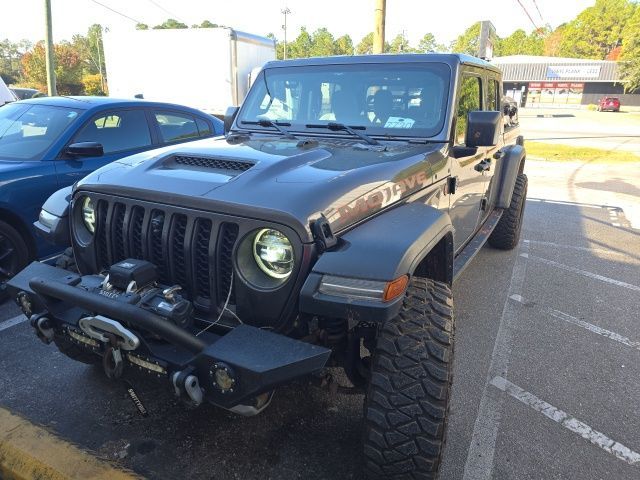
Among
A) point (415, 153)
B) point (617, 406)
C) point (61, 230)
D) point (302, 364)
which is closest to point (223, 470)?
point (302, 364)

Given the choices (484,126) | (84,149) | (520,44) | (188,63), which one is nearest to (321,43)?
(520,44)

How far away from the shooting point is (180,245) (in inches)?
91.1

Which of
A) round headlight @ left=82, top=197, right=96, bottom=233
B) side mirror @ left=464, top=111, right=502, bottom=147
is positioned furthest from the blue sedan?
side mirror @ left=464, top=111, right=502, bottom=147

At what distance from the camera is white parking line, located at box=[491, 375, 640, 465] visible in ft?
8.59

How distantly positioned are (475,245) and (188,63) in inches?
572

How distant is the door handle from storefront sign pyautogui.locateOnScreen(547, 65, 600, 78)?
6838 centimetres

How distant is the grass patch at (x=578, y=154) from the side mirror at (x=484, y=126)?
44.1 ft

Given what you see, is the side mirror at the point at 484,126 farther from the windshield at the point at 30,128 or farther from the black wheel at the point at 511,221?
the windshield at the point at 30,128

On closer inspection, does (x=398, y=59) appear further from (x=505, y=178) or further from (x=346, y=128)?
(x=505, y=178)

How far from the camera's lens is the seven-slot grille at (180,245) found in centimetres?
219

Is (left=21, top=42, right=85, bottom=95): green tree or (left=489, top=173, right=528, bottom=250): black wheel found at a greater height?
(left=21, top=42, right=85, bottom=95): green tree

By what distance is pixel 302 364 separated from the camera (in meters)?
1.86

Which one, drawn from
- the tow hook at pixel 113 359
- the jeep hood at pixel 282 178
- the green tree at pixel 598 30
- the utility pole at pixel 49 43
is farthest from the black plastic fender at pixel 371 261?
the green tree at pixel 598 30

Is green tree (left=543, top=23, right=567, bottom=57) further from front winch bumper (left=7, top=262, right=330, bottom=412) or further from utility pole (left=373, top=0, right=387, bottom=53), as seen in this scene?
front winch bumper (left=7, top=262, right=330, bottom=412)
